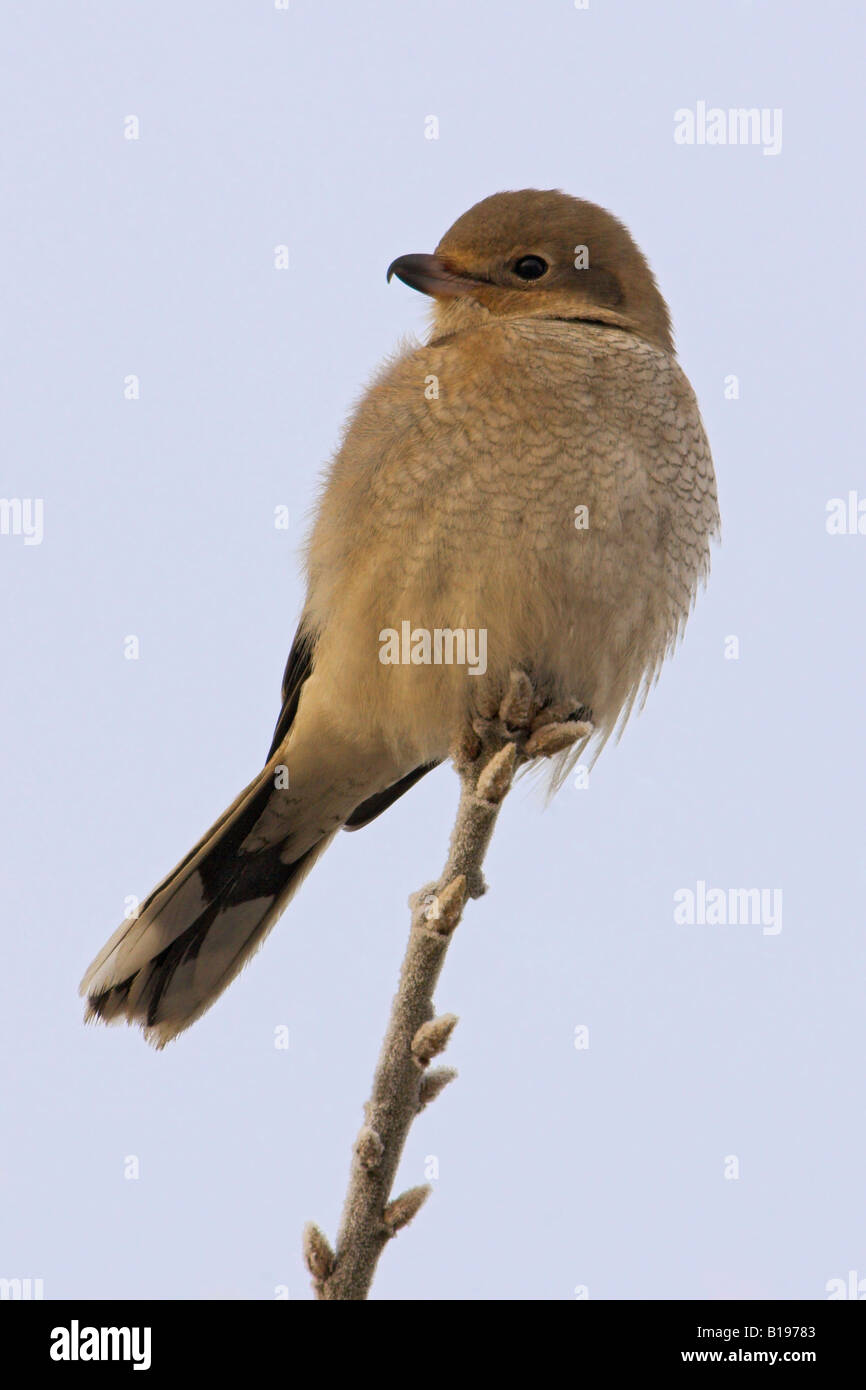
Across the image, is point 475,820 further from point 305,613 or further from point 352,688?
point 305,613

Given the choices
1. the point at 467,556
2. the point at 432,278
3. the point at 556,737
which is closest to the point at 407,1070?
the point at 556,737

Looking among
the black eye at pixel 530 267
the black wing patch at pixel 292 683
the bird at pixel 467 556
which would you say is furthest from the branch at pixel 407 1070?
the black eye at pixel 530 267

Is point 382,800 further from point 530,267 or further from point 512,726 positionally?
point 530,267

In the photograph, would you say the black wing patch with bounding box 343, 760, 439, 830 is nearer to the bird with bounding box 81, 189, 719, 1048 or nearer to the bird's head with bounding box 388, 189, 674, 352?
the bird with bounding box 81, 189, 719, 1048

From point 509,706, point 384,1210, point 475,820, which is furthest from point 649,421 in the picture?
point 384,1210

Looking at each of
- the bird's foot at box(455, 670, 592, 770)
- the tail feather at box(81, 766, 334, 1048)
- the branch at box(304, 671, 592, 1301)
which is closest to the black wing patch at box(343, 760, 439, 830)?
the tail feather at box(81, 766, 334, 1048)

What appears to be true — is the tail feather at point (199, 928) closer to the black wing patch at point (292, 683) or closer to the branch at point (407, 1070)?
the black wing patch at point (292, 683)
